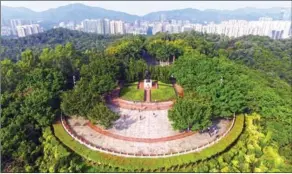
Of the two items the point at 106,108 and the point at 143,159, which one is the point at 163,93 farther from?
the point at 143,159

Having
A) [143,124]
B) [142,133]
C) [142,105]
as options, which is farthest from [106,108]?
[142,105]

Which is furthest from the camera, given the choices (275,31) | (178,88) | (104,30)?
(104,30)

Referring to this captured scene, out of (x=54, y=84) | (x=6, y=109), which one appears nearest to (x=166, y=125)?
(x=54, y=84)

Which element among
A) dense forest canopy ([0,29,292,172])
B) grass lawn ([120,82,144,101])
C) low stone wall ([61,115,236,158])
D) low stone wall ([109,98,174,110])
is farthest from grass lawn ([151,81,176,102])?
low stone wall ([61,115,236,158])

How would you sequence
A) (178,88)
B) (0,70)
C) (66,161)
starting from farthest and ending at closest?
(178,88), (0,70), (66,161)

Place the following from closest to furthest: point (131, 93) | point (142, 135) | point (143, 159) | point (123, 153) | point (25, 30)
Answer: point (143, 159)
point (123, 153)
point (142, 135)
point (131, 93)
point (25, 30)

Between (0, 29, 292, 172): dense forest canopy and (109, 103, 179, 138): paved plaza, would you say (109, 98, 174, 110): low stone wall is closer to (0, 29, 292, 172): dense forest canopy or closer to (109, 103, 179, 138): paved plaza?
(109, 103, 179, 138): paved plaza

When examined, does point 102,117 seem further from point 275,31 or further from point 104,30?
point 275,31
